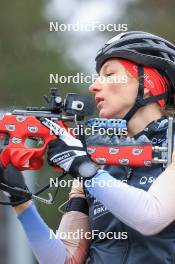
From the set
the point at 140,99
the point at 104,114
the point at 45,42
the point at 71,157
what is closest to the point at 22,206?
the point at 71,157

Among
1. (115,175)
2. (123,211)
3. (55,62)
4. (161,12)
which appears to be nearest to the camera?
→ (123,211)

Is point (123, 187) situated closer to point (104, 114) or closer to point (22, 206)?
point (104, 114)

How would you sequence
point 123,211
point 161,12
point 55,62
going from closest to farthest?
1. point 123,211
2. point 55,62
3. point 161,12

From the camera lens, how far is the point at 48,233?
129 inches

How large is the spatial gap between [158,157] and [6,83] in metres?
4.52

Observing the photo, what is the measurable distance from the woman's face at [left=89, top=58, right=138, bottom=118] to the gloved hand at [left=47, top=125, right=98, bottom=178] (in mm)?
186

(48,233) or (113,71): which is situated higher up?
(113,71)

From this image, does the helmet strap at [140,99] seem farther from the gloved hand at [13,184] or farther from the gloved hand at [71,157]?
the gloved hand at [13,184]

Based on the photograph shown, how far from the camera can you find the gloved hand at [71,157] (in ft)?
10.0

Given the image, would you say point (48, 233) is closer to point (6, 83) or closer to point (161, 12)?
point (6, 83)

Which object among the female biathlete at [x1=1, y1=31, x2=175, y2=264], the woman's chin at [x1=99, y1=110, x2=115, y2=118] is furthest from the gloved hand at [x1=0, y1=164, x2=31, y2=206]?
the woman's chin at [x1=99, y1=110, x2=115, y2=118]

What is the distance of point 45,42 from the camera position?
25.0ft

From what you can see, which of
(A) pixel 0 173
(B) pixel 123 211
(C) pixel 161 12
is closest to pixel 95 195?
(B) pixel 123 211

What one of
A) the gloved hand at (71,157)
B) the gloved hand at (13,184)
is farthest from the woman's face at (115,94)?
the gloved hand at (13,184)
